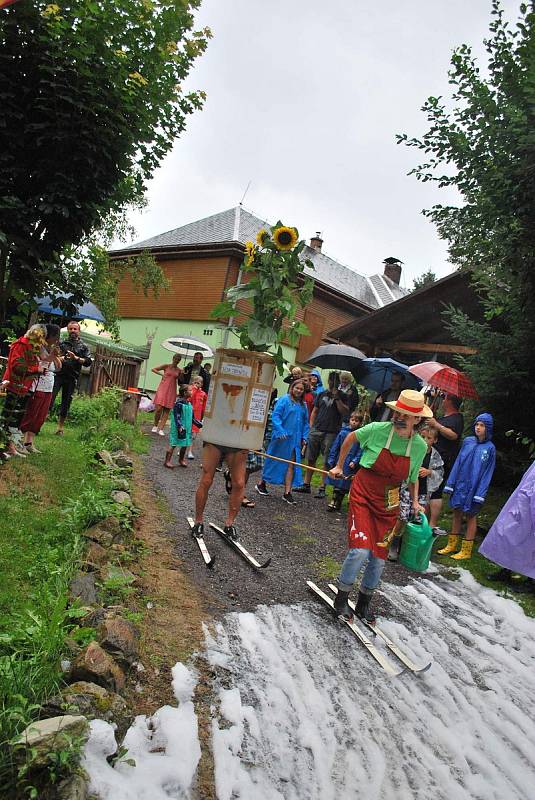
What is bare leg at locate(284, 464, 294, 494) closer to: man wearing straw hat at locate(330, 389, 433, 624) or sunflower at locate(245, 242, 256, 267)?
man wearing straw hat at locate(330, 389, 433, 624)

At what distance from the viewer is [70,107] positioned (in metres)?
5.12

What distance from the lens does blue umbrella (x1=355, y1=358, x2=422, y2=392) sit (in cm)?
968

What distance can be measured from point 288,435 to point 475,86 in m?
5.90

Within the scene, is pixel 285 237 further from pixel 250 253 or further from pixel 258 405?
pixel 258 405

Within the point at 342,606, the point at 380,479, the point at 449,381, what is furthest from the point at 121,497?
the point at 449,381

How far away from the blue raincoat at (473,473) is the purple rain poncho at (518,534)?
11.6 ft

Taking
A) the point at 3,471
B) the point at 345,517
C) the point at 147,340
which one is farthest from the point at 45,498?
the point at 147,340

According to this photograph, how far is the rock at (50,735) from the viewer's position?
2.27 m

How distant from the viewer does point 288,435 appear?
349 inches

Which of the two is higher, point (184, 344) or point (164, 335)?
point (164, 335)

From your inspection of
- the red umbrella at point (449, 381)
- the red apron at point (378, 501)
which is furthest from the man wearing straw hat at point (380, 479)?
the red umbrella at point (449, 381)

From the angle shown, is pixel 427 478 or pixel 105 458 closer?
pixel 427 478

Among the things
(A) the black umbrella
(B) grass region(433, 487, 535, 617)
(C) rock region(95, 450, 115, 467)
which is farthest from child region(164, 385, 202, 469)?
(B) grass region(433, 487, 535, 617)

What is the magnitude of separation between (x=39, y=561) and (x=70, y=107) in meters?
3.94
